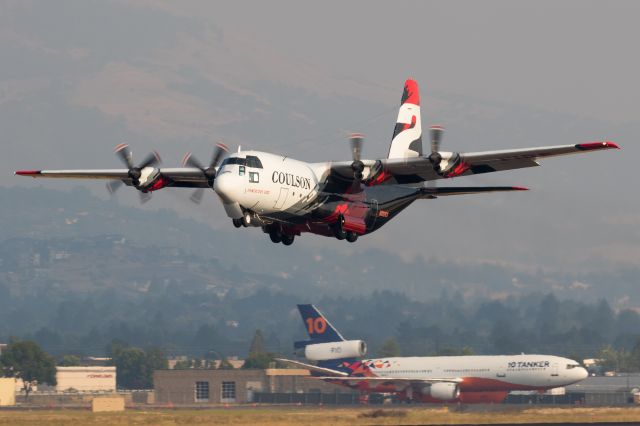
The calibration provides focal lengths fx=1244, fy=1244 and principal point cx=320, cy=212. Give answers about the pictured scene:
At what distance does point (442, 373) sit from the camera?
345 ft

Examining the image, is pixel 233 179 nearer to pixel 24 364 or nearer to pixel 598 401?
pixel 598 401

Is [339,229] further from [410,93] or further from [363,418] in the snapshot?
[363,418]

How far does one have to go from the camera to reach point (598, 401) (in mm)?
104188

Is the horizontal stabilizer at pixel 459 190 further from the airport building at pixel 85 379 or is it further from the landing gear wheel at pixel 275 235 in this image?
the airport building at pixel 85 379

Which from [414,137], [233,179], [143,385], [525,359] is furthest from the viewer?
[143,385]

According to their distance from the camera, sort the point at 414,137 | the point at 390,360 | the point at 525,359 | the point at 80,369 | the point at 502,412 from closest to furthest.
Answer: the point at 414,137 → the point at 502,412 → the point at 525,359 → the point at 390,360 → the point at 80,369

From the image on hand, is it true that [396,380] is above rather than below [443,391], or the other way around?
above

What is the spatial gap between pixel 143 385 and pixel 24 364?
3060 cm

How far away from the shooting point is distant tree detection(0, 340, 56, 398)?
428 feet

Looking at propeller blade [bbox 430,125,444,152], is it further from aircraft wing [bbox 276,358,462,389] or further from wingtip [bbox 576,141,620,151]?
aircraft wing [bbox 276,358,462,389]

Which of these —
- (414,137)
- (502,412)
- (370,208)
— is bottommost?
(502,412)

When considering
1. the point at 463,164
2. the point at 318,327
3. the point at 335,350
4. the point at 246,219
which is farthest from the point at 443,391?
the point at 246,219

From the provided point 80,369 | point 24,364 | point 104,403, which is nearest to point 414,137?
point 104,403

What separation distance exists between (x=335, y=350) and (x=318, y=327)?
425cm
